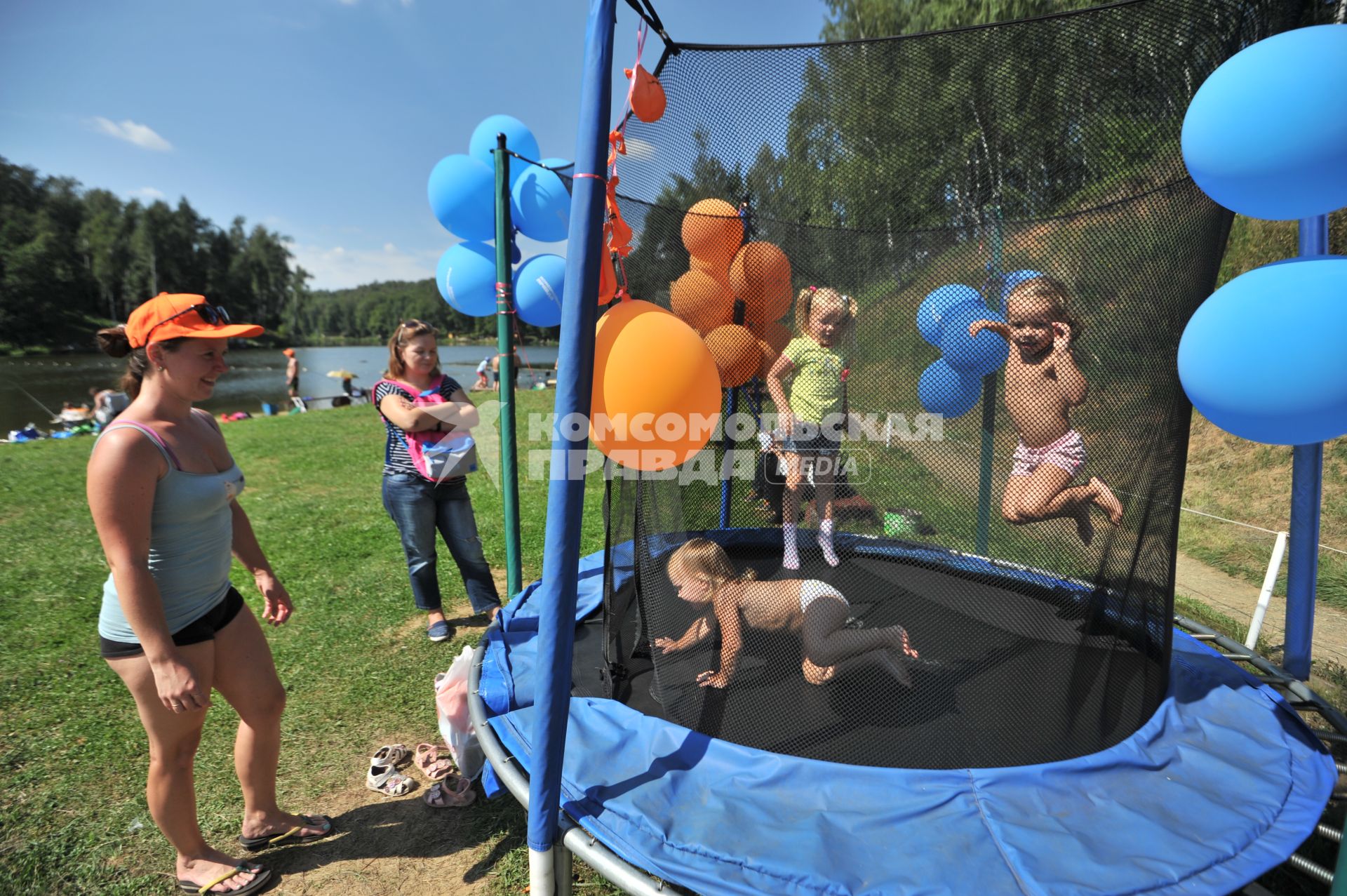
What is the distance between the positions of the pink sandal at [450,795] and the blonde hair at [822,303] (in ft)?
7.42

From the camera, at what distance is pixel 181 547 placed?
1731mm

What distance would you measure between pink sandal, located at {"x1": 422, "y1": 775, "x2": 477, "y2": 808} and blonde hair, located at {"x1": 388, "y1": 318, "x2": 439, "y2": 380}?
206cm

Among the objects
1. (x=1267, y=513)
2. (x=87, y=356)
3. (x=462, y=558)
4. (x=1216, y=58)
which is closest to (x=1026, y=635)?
(x=1216, y=58)

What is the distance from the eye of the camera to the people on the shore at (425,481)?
3.26 meters

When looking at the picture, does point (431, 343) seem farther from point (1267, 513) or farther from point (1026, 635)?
point (1267, 513)

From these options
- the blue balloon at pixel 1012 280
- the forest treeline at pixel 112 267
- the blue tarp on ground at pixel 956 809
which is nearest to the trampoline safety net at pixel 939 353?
the blue balloon at pixel 1012 280

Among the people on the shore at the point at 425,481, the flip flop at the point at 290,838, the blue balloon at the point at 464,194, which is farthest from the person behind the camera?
the blue balloon at the point at 464,194

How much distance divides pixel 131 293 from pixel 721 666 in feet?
214

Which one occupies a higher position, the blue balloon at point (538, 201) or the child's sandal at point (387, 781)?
the blue balloon at point (538, 201)

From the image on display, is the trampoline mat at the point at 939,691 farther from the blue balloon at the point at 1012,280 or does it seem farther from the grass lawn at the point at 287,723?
the blue balloon at the point at 1012,280

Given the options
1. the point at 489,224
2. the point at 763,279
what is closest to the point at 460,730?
the point at 763,279

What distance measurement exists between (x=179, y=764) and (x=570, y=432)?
156 centimetres

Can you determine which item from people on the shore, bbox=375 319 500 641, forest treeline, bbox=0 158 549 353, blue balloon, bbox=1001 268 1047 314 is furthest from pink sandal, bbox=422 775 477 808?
forest treeline, bbox=0 158 549 353

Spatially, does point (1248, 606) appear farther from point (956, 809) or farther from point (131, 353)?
point (131, 353)
